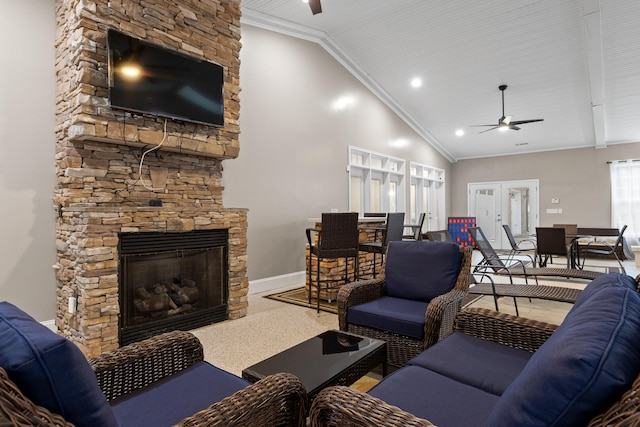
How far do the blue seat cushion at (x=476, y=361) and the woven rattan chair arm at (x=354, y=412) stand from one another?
0.53 metres

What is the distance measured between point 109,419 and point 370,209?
7.03 metres

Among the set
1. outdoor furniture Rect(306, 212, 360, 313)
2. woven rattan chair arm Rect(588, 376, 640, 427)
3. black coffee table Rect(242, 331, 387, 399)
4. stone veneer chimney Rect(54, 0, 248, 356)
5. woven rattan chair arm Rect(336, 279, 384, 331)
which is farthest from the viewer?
outdoor furniture Rect(306, 212, 360, 313)

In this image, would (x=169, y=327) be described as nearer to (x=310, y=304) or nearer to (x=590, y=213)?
(x=310, y=304)

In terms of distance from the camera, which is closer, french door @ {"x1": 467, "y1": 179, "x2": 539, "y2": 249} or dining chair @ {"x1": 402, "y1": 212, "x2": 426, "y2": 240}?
dining chair @ {"x1": 402, "y1": 212, "x2": 426, "y2": 240}

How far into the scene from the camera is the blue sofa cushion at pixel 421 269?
261 centimetres

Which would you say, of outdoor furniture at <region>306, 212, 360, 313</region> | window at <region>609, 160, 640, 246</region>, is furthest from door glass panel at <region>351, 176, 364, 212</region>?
window at <region>609, 160, 640, 246</region>

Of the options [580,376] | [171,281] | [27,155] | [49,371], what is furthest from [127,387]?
[27,155]

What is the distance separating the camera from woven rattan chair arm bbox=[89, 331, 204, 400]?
1.33 m

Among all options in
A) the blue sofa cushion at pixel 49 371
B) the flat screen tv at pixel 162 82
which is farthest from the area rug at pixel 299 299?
the blue sofa cushion at pixel 49 371

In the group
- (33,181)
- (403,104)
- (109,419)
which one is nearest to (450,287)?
(109,419)

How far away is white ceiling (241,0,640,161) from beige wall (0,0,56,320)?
8.41 feet

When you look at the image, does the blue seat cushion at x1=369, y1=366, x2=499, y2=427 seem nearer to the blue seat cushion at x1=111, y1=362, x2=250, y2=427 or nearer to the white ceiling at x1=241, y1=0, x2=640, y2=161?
the blue seat cushion at x1=111, y1=362, x2=250, y2=427

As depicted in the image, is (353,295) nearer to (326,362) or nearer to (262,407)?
(326,362)

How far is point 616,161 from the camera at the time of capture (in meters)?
8.96
